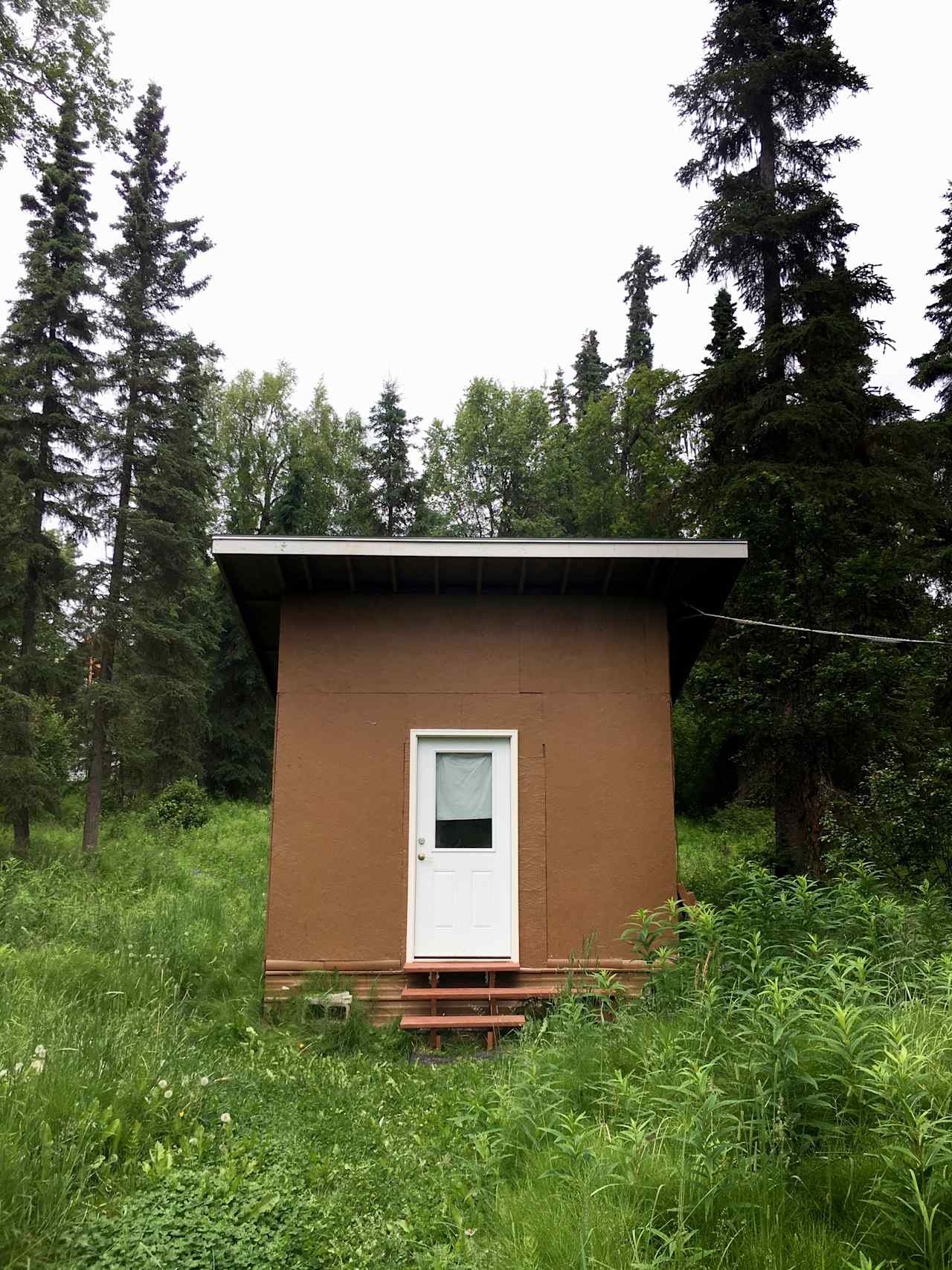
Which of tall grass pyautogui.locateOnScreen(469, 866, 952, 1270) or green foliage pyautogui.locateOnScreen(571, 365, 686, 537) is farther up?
green foliage pyautogui.locateOnScreen(571, 365, 686, 537)

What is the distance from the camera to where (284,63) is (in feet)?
33.6

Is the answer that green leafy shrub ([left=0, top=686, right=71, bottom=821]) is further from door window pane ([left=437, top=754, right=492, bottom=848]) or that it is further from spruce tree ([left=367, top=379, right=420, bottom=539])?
spruce tree ([left=367, top=379, right=420, bottom=539])

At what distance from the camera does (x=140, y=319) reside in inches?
686

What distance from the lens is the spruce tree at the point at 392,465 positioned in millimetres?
29141

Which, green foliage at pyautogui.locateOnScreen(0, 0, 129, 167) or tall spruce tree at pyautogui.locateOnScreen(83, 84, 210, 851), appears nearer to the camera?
green foliage at pyautogui.locateOnScreen(0, 0, 129, 167)

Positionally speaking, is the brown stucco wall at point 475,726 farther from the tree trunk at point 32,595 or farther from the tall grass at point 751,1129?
the tree trunk at point 32,595

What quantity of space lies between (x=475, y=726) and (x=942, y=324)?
1452cm

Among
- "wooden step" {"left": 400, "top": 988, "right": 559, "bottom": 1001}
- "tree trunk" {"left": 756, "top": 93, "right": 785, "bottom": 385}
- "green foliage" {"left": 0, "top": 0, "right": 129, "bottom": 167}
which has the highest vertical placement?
"tree trunk" {"left": 756, "top": 93, "right": 785, "bottom": 385}

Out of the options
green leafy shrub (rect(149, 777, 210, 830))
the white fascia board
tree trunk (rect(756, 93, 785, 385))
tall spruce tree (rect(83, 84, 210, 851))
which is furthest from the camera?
green leafy shrub (rect(149, 777, 210, 830))

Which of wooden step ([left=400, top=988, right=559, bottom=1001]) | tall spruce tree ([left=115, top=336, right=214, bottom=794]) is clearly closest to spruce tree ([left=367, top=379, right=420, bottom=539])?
tall spruce tree ([left=115, top=336, right=214, bottom=794])

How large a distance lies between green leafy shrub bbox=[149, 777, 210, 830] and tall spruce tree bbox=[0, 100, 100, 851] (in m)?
3.74

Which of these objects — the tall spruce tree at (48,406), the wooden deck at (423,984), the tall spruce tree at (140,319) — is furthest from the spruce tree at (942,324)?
the tall spruce tree at (48,406)

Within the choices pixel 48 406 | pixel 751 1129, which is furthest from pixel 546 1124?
pixel 48 406

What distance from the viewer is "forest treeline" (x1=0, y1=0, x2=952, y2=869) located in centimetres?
1029
